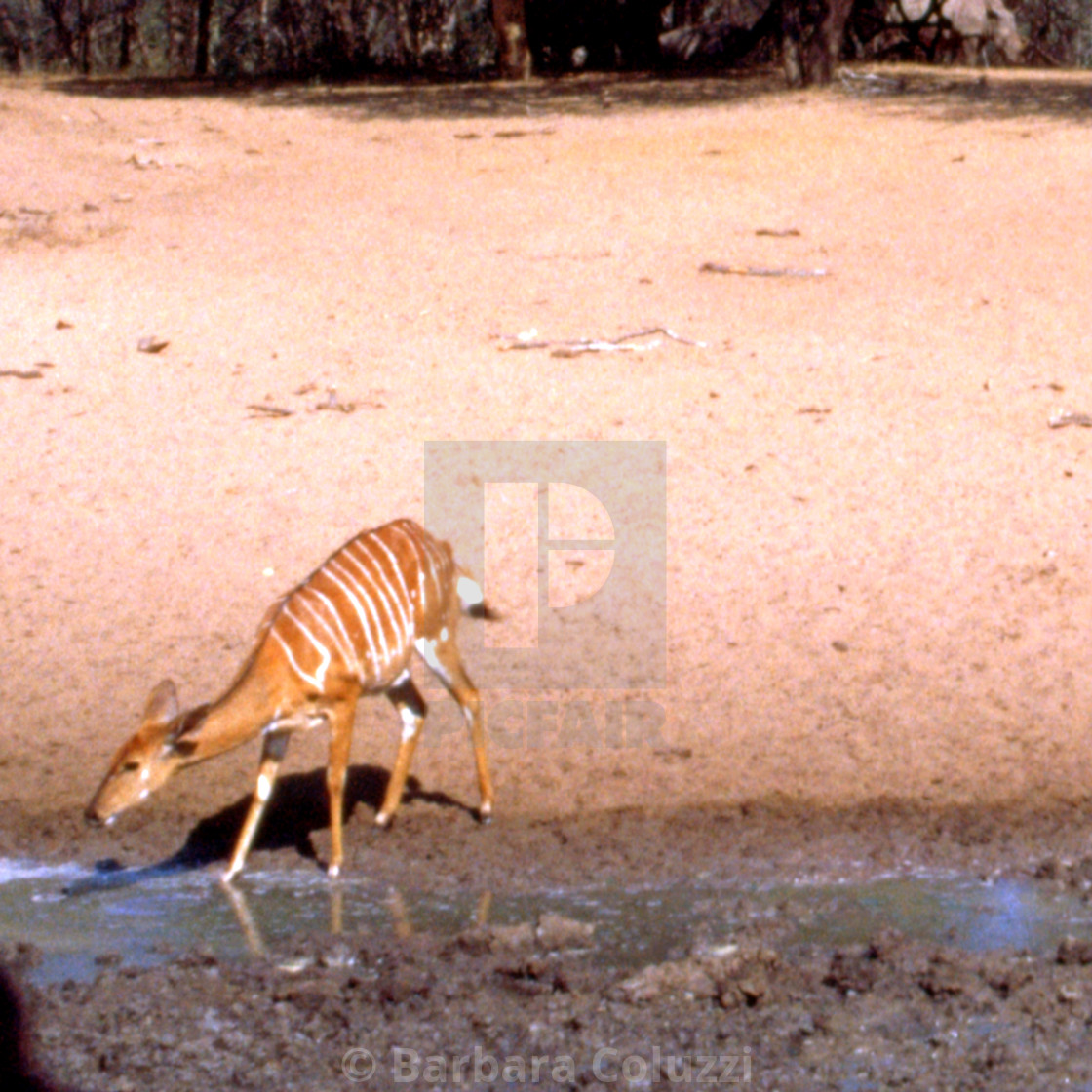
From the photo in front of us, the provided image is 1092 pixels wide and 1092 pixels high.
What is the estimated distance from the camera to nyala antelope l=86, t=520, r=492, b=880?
5.39 metres

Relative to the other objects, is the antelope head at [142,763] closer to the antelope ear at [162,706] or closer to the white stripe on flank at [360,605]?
the antelope ear at [162,706]

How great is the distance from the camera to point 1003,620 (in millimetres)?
7820

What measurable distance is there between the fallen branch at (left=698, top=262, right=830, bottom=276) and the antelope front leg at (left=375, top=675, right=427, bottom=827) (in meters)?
6.52

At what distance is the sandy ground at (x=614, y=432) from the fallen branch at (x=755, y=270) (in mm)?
87

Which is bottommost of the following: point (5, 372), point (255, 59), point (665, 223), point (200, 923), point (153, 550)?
point (200, 923)

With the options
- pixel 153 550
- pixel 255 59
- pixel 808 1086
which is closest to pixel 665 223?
pixel 153 550

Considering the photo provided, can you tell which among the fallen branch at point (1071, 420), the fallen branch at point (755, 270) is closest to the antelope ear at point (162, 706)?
the fallen branch at point (1071, 420)

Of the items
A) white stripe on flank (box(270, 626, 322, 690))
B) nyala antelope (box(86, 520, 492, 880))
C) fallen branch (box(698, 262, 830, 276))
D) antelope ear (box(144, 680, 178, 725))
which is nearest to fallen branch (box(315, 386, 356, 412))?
fallen branch (box(698, 262, 830, 276))

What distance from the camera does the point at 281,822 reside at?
637 cm

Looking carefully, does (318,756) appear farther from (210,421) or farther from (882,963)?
(210,421)

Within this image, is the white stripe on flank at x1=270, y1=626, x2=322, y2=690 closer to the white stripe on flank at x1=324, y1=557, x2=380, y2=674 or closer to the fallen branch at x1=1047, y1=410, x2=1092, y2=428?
the white stripe on flank at x1=324, y1=557, x2=380, y2=674

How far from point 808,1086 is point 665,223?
10.00 metres

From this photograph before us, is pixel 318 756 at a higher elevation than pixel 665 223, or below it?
below

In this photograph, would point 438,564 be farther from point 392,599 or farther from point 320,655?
point 320,655
